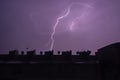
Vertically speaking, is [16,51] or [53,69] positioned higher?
[16,51]

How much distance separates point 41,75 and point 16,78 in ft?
10.1

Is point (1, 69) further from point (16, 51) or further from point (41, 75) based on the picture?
point (16, 51)

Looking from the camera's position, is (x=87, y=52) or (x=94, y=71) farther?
(x=87, y=52)

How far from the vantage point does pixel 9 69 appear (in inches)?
929

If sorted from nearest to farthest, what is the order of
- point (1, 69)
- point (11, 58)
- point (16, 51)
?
point (1, 69) < point (11, 58) < point (16, 51)

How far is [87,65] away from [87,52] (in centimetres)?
955

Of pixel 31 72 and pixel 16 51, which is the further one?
pixel 16 51

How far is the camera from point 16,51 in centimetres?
3409

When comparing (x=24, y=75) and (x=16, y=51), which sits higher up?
(x=16, y=51)

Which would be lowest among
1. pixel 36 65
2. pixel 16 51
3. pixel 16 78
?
pixel 16 78

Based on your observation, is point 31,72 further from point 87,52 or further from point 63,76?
point 87,52

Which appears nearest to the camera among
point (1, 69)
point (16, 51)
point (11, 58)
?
point (1, 69)

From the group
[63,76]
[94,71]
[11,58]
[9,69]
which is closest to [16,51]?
[11,58]

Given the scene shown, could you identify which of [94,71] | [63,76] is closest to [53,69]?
[63,76]
